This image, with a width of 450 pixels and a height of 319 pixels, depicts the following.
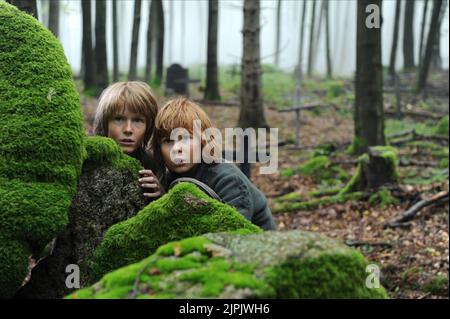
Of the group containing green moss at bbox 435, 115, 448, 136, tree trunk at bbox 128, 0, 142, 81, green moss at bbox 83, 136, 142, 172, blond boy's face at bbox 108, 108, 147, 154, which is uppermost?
tree trunk at bbox 128, 0, 142, 81

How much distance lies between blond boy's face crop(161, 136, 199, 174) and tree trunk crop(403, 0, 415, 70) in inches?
1144

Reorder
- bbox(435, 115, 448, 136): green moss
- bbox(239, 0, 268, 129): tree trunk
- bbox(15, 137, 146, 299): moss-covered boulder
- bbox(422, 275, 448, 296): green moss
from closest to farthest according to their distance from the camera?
bbox(15, 137, 146, 299): moss-covered boulder
bbox(422, 275, 448, 296): green moss
bbox(239, 0, 268, 129): tree trunk
bbox(435, 115, 448, 136): green moss

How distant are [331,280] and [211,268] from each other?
446 mm

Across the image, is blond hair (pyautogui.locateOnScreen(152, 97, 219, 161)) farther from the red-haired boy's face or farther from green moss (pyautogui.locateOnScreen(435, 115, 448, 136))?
green moss (pyautogui.locateOnScreen(435, 115, 448, 136))

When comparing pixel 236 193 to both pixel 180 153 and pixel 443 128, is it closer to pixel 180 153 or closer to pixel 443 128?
pixel 180 153

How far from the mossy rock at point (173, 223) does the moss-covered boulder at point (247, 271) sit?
602 millimetres

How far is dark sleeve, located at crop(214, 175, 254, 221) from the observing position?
3330 millimetres

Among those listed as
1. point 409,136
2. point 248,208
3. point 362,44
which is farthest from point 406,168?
point 248,208

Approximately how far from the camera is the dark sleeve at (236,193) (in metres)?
3.33

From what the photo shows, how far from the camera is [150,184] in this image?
138 inches

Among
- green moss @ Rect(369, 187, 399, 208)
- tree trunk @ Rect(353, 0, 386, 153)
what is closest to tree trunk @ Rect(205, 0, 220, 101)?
tree trunk @ Rect(353, 0, 386, 153)

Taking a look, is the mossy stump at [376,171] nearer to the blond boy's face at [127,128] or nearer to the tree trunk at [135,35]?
the blond boy's face at [127,128]

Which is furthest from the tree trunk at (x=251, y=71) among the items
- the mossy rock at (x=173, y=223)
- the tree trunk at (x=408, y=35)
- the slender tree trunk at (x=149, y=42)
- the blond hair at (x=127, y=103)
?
the tree trunk at (x=408, y=35)
